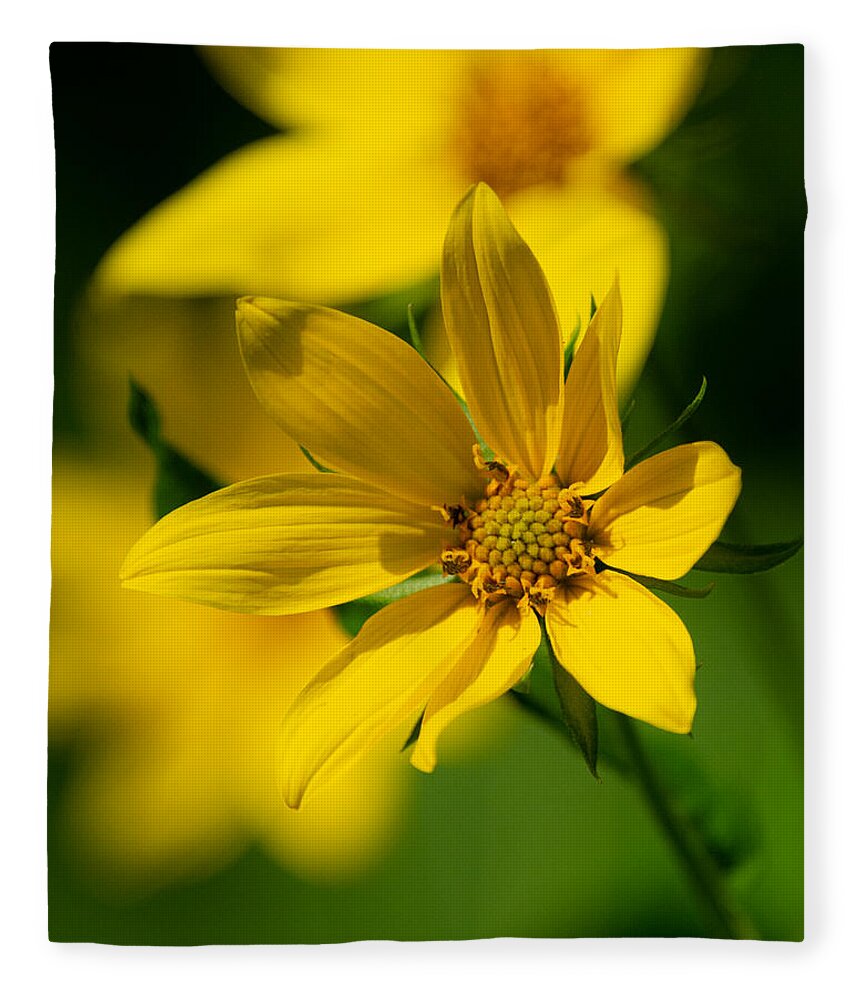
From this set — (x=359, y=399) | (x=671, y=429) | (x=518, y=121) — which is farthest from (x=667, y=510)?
(x=518, y=121)

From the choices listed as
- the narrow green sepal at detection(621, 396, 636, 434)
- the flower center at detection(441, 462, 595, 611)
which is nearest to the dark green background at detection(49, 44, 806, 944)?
the narrow green sepal at detection(621, 396, 636, 434)

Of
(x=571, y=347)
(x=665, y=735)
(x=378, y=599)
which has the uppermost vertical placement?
(x=571, y=347)

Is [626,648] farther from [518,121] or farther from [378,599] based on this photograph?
[518,121]

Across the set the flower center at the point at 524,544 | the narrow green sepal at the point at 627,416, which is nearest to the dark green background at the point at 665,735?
the narrow green sepal at the point at 627,416

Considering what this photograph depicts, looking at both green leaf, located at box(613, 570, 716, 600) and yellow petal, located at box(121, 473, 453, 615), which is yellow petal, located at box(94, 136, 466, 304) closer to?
yellow petal, located at box(121, 473, 453, 615)

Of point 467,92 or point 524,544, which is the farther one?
point 467,92

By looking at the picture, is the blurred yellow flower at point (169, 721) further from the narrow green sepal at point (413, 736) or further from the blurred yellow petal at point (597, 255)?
the blurred yellow petal at point (597, 255)
